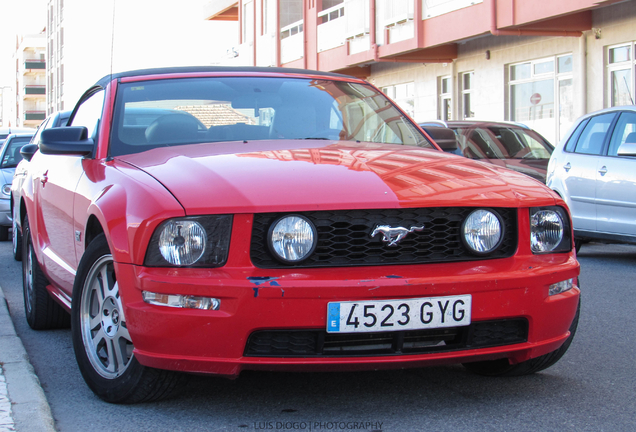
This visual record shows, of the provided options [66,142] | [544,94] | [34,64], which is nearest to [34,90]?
[34,64]

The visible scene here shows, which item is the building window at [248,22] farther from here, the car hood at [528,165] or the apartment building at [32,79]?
the apartment building at [32,79]

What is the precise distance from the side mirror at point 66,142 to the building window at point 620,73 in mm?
13198

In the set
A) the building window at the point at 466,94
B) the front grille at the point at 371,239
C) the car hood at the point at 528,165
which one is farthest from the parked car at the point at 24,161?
the building window at the point at 466,94

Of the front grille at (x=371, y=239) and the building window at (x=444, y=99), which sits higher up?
the building window at (x=444, y=99)

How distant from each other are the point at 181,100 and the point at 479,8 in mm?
14941

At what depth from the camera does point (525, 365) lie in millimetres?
3834

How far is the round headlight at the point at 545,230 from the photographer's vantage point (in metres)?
3.51

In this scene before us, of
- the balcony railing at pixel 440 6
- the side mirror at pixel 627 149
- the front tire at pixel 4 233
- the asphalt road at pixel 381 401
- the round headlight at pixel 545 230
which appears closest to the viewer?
the asphalt road at pixel 381 401

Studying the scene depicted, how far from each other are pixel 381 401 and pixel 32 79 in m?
118

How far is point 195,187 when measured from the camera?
324 cm

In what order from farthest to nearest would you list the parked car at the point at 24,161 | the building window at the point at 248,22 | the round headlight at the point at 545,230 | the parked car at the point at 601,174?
the building window at the point at 248,22 → the parked car at the point at 601,174 → the parked car at the point at 24,161 → the round headlight at the point at 545,230

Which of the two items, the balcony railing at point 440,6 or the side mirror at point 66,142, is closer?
the side mirror at point 66,142

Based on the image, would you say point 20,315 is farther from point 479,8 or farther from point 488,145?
point 479,8

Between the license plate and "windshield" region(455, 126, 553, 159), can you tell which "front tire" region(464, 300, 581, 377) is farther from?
"windshield" region(455, 126, 553, 159)
